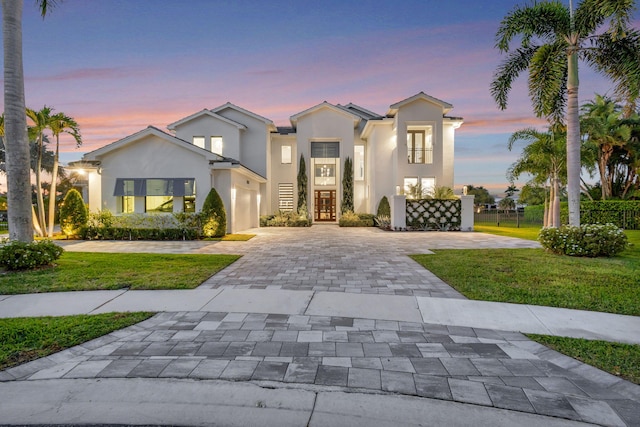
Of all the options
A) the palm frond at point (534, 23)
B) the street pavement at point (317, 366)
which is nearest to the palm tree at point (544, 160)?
the palm frond at point (534, 23)

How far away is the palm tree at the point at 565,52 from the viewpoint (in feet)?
35.0

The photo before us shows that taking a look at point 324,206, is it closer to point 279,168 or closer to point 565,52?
point 279,168

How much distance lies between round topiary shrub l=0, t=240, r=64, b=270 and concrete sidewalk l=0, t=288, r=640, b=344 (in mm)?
2400

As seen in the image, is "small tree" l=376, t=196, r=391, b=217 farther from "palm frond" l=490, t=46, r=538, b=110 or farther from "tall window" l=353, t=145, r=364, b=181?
"palm frond" l=490, t=46, r=538, b=110

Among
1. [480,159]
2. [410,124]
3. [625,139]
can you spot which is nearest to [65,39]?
[410,124]

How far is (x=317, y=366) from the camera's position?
340cm

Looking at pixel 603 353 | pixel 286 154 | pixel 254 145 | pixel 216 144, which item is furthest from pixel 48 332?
pixel 286 154

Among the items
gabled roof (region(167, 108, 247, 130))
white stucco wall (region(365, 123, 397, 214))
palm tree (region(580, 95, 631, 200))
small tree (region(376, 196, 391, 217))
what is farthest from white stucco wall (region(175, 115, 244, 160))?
palm tree (region(580, 95, 631, 200))

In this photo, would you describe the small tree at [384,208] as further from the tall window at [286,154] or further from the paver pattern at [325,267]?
the paver pattern at [325,267]

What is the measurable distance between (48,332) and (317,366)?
352 cm

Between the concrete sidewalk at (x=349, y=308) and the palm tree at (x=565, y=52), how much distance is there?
7.66 metres

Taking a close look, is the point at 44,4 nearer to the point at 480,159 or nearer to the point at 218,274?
the point at 218,274

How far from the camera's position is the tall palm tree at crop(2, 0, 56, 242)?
812 centimetres

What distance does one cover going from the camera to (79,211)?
51.2ft
